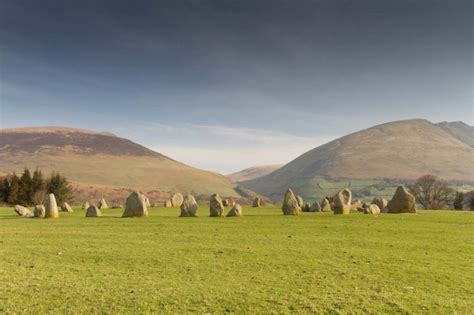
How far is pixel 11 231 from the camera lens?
19172 millimetres

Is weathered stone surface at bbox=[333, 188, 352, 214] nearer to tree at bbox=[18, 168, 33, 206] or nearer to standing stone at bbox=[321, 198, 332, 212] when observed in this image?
standing stone at bbox=[321, 198, 332, 212]

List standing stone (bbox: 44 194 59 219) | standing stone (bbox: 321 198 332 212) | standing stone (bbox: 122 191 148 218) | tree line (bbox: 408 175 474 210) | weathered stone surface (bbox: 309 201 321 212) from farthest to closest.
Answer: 1. tree line (bbox: 408 175 474 210)
2. weathered stone surface (bbox: 309 201 321 212)
3. standing stone (bbox: 321 198 332 212)
4. standing stone (bbox: 122 191 148 218)
5. standing stone (bbox: 44 194 59 219)

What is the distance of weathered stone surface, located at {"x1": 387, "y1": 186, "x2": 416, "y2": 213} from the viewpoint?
29.6m

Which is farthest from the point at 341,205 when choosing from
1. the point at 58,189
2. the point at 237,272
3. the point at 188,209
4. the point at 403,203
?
the point at 58,189

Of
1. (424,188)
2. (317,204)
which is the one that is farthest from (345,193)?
(424,188)

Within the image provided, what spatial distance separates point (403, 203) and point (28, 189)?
48.2 metres

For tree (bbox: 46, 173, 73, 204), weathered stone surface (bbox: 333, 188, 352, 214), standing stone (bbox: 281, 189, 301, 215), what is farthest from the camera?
tree (bbox: 46, 173, 73, 204)

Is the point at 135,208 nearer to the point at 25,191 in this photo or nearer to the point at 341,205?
the point at 341,205

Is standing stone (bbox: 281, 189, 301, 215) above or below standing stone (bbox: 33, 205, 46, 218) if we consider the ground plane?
above

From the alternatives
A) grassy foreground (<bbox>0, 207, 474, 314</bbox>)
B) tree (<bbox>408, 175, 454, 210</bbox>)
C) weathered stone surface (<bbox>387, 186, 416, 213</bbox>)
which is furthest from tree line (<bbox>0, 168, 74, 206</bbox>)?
tree (<bbox>408, 175, 454, 210</bbox>)

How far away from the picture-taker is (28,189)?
54.0 metres

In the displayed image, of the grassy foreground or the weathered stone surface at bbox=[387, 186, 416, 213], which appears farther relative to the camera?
the weathered stone surface at bbox=[387, 186, 416, 213]

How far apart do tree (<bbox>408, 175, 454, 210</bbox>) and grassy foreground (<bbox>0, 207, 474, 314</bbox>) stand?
51.1m

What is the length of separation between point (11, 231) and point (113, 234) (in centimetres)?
554
